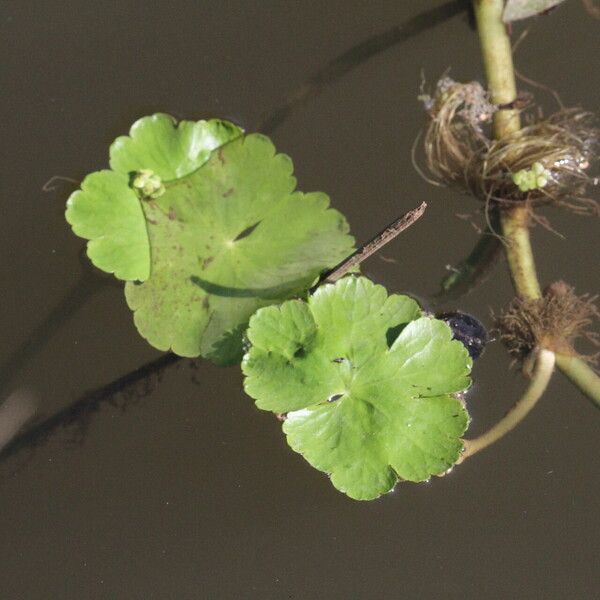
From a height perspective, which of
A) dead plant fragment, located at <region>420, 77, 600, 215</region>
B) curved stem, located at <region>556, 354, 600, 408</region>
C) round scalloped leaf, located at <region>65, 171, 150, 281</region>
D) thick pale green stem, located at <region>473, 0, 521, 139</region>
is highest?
round scalloped leaf, located at <region>65, 171, 150, 281</region>

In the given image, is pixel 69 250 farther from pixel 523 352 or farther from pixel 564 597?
pixel 564 597

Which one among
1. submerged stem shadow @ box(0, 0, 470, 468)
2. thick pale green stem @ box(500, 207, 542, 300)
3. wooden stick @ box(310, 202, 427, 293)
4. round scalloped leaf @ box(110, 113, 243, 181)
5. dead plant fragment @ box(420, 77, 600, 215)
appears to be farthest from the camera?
submerged stem shadow @ box(0, 0, 470, 468)

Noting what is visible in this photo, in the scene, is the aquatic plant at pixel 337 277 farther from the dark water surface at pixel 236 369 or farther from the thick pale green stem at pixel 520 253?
the dark water surface at pixel 236 369

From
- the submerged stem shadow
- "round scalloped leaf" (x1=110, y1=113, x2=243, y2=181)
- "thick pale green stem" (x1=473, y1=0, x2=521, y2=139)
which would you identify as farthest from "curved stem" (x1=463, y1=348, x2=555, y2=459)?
"round scalloped leaf" (x1=110, y1=113, x2=243, y2=181)

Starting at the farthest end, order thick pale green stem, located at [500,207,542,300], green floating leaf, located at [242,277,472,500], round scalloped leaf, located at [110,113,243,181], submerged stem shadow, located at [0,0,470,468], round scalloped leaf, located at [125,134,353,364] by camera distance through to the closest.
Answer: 1. submerged stem shadow, located at [0,0,470,468]
2. thick pale green stem, located at [500,207,542,300]
3. round scalloped leaf, located at [110,113,243,181]
4. round scalloped leaf, located at [125,134,353,364]
5. green floating leaf, located at [242,277,472,500]

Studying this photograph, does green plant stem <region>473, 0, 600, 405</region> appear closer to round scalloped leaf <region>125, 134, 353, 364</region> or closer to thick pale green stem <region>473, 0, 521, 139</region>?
thick pale green stem <region>473, 0, 521, 139</region>

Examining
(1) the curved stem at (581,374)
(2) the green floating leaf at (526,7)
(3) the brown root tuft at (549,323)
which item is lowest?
(1) the curved stem at (581,374)

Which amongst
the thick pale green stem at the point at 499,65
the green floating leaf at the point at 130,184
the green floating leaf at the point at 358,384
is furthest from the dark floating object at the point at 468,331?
the green floating leaf at the point at 130,184
